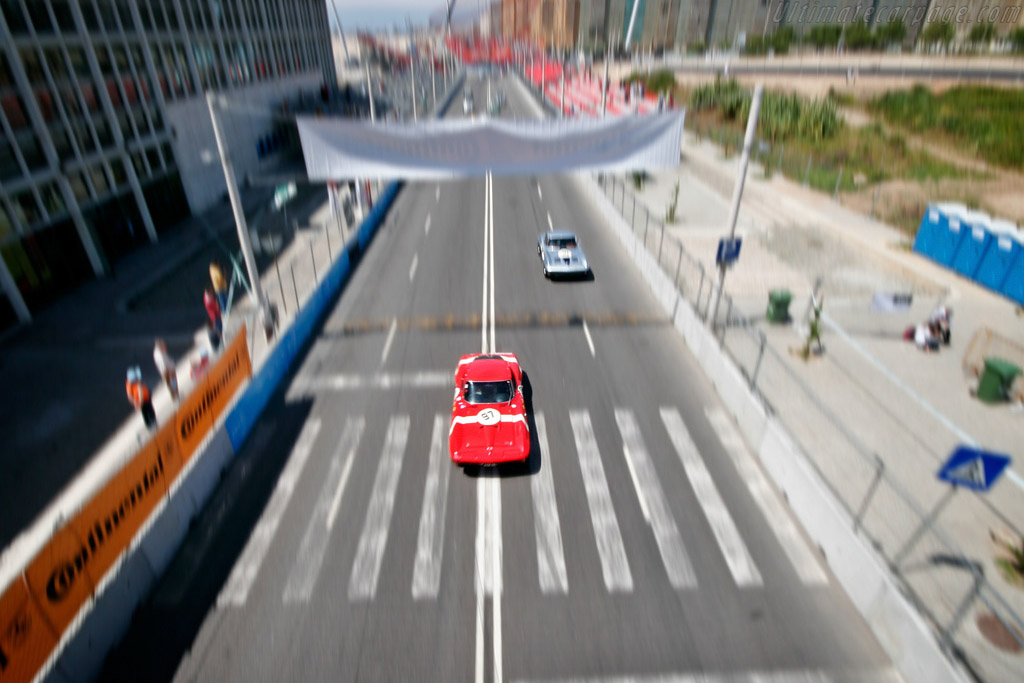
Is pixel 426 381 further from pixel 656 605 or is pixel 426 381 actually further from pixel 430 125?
pixel 656 605

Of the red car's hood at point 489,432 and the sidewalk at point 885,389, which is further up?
the red car's hood at point 489,432

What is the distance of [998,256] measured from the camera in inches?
722

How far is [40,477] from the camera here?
11609 millimetres

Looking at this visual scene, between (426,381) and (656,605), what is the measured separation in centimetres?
826

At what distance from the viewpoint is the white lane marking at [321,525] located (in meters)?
9.00

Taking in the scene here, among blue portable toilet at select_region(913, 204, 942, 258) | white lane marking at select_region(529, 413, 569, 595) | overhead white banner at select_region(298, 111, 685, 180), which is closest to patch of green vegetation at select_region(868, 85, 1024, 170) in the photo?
blue portable toilet at select_region(913, 204, 942, 258)

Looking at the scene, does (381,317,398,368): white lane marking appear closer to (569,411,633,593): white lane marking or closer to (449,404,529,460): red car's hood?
(449,404,529,460): red car's hood

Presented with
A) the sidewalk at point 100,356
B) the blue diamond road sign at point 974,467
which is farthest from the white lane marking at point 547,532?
the sidewalk at point 100,356

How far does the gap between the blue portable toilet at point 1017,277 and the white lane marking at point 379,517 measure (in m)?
20.7

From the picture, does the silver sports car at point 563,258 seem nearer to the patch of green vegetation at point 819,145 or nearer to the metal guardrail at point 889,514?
the metal guardrail at point 889,514

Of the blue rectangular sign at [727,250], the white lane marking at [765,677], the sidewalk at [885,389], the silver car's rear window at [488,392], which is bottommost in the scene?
the white lane marking at [765,677]

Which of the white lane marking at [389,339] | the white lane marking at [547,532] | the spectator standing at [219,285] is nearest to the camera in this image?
the white lane marking at [547,532]

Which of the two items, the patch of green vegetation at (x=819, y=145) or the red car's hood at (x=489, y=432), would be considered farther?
the patch of green vegetation at (x=819, y=145)

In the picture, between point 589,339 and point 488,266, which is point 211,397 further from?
point 488,266
